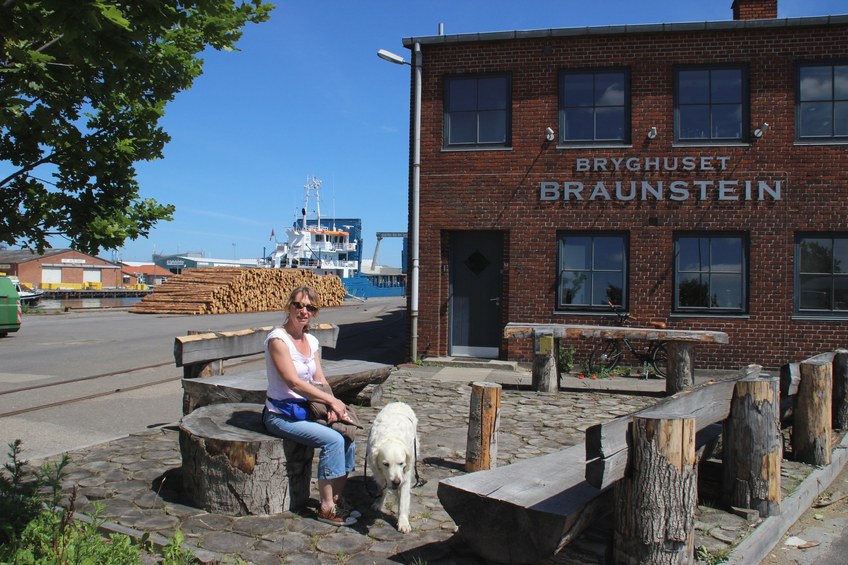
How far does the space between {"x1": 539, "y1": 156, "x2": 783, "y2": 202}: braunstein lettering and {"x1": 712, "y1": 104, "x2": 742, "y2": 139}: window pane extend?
0.52 metres

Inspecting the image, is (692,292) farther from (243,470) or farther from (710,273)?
(243,470)

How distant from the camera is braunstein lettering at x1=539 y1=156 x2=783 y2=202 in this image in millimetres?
12680

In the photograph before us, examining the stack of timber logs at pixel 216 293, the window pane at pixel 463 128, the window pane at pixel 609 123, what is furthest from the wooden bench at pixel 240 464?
the stack of timber logs at pixel 216 293

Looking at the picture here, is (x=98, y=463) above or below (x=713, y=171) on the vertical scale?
below

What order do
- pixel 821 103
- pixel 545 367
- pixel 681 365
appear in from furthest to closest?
pixel 821 103, pixel 545 367, pixel 681 365

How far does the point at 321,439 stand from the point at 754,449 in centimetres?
327

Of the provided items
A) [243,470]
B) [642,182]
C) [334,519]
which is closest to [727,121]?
[642,182]

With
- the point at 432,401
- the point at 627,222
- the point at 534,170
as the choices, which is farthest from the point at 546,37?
the point at 432,401

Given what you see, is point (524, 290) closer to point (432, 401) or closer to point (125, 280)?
point (432, 401)

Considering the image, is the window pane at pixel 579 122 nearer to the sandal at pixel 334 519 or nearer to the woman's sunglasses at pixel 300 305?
the woman's sunglasses at pixel 300 305

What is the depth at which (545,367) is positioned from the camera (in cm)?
1068

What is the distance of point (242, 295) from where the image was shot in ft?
101

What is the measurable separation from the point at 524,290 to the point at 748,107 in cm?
531

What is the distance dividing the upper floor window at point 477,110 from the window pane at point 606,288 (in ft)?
10.6
